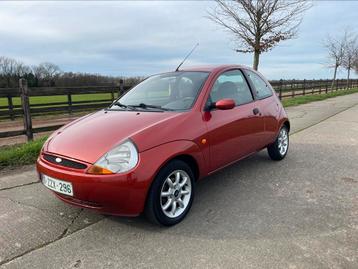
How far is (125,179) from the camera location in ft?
9.14

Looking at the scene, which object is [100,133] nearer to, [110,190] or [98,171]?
[98,171]

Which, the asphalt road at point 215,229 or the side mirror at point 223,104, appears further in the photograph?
the side mirror at point 223,104

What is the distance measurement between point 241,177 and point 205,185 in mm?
626

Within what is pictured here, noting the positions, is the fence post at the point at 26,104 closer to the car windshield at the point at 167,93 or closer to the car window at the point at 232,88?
the car windshield at the point at 167,93

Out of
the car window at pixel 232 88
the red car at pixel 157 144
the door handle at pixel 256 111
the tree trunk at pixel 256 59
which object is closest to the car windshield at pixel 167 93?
the red car at pixel 157 144

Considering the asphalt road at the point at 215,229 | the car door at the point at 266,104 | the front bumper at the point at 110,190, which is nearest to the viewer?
the asphalt road at the point at 215,229

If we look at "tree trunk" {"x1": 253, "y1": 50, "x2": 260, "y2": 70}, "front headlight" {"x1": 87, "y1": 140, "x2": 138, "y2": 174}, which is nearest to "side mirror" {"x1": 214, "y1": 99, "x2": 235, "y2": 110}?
"front headlight" {"x1": 87, "y1": 140, "x2": 138, "y2": 174}

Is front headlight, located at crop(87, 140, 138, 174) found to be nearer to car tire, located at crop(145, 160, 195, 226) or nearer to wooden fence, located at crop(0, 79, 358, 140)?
car tire, located at crop(145, 160, 195, 226)

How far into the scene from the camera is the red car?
284 centimetres

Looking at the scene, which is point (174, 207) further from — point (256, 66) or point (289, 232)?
point (256, 66)

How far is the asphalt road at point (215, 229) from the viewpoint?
103 inches

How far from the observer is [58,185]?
3.00 metres

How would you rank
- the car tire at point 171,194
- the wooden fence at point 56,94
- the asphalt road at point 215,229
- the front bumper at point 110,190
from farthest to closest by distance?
1. the wooden fence at point 56,94
2. the car tire at point 171,194
3. the front bumper at point 110,190
4. the asphalt road at point 215,229

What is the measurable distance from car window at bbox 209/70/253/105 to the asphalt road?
3.76 feet
